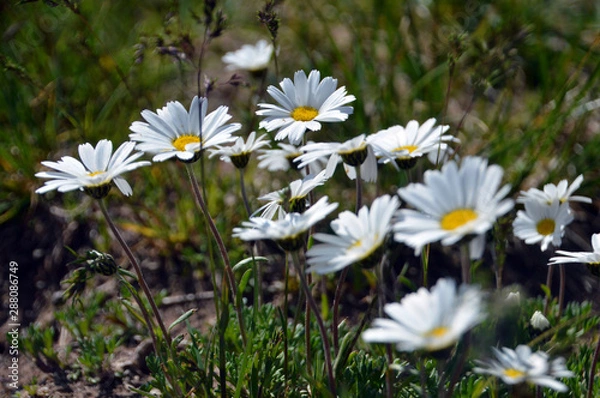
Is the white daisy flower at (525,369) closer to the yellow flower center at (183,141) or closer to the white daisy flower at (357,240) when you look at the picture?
the white daisy flower at (357,240)

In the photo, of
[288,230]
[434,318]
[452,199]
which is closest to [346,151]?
[288,230]

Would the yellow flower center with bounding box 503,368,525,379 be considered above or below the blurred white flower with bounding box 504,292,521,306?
above

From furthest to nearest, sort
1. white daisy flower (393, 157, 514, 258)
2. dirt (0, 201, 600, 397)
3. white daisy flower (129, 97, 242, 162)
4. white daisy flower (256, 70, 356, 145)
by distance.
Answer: dirt (0, 201, 600, 397) < white daisy flower (256, 70, 356, 145) < white daisy flower (129, 97, 242, 162) < white daisy flower (393, 157, 514, 258)

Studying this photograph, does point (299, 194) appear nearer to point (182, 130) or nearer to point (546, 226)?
point (182, 130)

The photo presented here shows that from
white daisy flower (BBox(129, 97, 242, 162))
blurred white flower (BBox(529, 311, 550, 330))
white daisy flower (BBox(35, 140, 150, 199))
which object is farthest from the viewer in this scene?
blurred white flower (BBox(529, 311, 550, 330))

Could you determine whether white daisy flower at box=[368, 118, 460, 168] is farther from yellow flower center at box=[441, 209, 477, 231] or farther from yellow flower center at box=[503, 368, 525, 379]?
yellow flower center at box=[503, 368, 525, 379]

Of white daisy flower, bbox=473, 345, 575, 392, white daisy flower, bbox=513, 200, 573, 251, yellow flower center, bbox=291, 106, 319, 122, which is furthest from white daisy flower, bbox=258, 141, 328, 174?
white daisy flower, bbox=473, 345, 575, 392

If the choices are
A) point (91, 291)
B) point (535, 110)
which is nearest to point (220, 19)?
point (91, 291)
